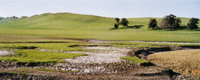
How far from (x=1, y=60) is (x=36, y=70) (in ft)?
22.6

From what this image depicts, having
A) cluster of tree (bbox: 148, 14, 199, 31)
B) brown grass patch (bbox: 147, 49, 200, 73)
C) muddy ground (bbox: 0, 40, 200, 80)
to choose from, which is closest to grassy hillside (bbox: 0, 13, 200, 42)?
cluster of tree (bbox: 148, 14, 199, 31)

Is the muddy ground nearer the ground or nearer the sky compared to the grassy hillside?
nearer the sky

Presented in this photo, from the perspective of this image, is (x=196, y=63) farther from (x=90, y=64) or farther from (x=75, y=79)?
(x=75, y=79)

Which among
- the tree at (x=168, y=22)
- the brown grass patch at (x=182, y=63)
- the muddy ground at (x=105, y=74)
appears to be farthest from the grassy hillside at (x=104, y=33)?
the muddy ground at (x=105, y=74)

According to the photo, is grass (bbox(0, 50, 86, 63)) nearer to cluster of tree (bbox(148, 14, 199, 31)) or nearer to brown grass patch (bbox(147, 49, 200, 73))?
brown grass patch (bbox(147, 49, 200, 73))

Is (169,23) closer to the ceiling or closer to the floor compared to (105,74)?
closer to the ceiling

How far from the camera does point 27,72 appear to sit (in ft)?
55.1

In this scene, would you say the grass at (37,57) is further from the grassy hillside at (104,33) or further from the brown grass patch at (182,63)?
the grassy hillside at (104,33)

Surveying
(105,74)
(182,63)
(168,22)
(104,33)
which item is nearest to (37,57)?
(105,74)

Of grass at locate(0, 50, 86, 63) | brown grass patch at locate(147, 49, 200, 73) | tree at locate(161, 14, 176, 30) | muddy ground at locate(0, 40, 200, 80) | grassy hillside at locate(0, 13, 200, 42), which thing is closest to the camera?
muddy ground at locate(0, 40, 200, 80)

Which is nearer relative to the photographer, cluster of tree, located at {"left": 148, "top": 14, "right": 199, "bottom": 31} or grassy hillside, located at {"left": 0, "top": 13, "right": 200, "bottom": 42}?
grassy hillside, located at {"left": 0, "top": 13, "right": 200, "bottom": 42}

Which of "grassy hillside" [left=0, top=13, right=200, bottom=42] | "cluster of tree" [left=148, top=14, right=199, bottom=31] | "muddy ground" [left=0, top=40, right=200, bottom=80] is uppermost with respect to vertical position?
"cluster of tree" [left=148, top=14, right=199, bottom=31]

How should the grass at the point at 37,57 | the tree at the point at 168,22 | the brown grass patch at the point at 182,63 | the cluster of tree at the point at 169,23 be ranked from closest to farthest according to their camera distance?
the brown grass patch at the point at 182,63
the grass at the point at 37,57
the cluster of tree at the point at 169,23
the tree at the point at 168,22

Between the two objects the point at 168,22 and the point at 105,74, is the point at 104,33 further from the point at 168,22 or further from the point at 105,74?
the point at 105,74
